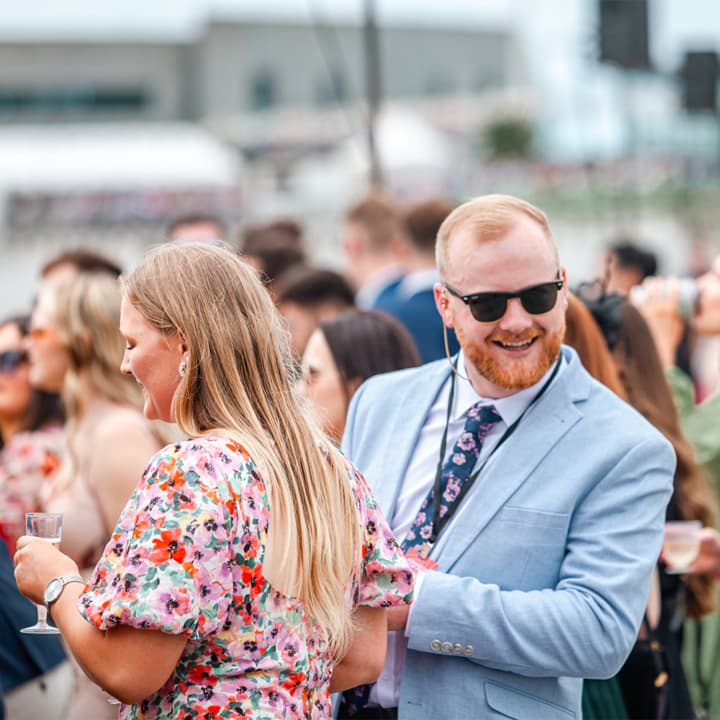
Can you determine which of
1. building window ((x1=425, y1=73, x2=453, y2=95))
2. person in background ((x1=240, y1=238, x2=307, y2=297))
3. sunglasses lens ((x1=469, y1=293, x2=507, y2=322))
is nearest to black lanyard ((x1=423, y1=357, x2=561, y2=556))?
sunglasses lens ((x1=469, y1=293, x2=507, y2=322))

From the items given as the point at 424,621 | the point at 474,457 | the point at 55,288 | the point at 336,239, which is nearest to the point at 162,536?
the point at 424,621

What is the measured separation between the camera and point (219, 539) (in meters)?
2.30

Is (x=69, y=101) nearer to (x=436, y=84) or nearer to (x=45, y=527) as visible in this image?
(x=436, y=84)

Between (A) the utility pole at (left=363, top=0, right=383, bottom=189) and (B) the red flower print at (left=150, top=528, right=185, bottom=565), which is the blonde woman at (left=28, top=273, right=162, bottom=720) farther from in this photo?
(A) the utility pole at (left=363, top=0, right=383, bottom=189)

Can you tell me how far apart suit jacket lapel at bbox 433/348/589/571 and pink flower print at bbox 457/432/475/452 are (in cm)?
11

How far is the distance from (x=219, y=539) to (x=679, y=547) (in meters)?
1.89

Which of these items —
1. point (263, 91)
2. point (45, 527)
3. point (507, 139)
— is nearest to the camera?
point (45, 527)

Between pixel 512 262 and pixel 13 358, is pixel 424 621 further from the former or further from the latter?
pixel 13 358

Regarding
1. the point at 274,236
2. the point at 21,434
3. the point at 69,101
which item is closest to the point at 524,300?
the point at 21,434

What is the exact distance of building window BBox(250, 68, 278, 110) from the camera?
194 ft

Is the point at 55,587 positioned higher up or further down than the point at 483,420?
further down

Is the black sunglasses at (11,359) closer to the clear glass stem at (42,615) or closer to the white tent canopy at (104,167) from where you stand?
the clear glass stem at (42,615)

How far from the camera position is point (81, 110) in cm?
5528

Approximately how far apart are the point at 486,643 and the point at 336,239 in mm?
27531
